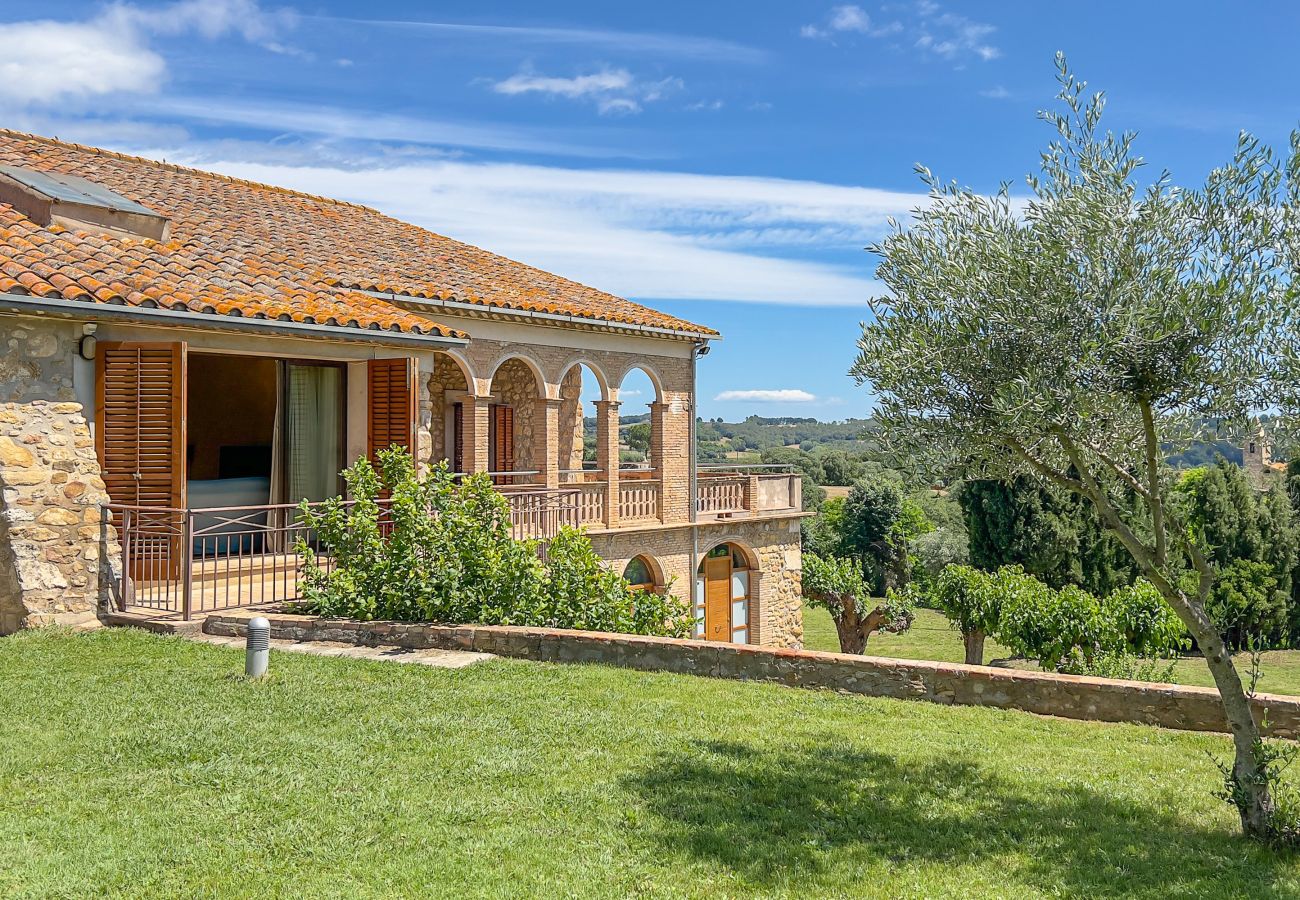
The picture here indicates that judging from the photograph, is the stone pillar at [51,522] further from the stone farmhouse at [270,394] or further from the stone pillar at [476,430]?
the stone pillar at [476,430]

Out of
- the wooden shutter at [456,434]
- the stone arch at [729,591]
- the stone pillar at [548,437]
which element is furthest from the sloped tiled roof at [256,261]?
the stone arch at [729,591]

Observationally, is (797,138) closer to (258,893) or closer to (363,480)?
(363,480)

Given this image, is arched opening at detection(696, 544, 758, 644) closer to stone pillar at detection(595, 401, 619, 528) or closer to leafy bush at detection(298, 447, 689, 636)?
stone pillar at detection(595, 401, 619, 528)

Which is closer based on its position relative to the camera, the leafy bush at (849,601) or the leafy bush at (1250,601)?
the leafy bush at (849,601)

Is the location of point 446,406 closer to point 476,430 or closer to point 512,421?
point 512,421

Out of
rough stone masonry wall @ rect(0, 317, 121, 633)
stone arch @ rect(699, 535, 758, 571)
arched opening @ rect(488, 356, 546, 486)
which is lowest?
stone arch @ rect(699, 535, 758, 571)

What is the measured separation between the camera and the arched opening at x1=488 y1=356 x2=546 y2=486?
61.7 ft

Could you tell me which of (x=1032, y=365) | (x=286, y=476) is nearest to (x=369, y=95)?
(x=286, y=476)

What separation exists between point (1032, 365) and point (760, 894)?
9.15 feet

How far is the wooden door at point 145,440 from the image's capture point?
1029 cm

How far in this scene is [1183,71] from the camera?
31.8 feet

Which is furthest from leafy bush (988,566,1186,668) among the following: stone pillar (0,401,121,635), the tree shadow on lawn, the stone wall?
stone pillar (0,401,121,635)

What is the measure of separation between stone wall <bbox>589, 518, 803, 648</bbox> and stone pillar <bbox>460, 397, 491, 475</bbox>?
255cm

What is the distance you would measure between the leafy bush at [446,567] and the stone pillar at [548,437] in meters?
6.88
